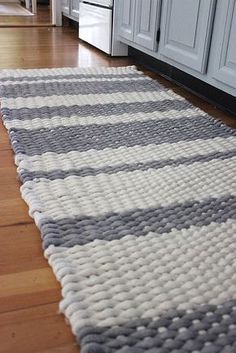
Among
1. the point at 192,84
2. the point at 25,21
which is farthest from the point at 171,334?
the point at 25,21

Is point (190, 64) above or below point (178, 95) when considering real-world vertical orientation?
above

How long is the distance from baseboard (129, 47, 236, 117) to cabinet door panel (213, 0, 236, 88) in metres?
0.16

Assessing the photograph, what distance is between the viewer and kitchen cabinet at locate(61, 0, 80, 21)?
330 centimetres

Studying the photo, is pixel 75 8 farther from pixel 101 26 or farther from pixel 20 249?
pixel 20 249

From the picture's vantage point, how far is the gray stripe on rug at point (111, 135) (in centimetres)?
118

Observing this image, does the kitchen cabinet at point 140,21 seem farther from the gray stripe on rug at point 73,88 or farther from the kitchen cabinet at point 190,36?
the gray stripe on rug at point 73,88

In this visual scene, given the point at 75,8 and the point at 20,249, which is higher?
the point at 75,8

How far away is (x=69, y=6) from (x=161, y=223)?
3.07m

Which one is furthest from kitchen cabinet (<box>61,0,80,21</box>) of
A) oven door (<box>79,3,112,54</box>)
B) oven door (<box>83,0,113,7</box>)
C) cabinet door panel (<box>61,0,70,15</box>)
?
oven door (<box>83,0,113,7</box>)

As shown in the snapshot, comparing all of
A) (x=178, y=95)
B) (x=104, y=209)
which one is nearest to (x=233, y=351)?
(x=104, y=209)

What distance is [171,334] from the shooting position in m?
0.60

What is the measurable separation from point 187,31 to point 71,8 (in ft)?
6.70

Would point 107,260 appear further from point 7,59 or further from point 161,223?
point 7,59

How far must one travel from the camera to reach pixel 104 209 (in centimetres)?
89
